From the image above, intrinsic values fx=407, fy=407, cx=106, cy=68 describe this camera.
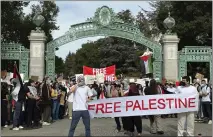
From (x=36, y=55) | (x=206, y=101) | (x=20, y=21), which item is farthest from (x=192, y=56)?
(x=20, y=21)

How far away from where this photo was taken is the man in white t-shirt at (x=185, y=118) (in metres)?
12.0

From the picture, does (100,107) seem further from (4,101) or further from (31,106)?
(4,101)

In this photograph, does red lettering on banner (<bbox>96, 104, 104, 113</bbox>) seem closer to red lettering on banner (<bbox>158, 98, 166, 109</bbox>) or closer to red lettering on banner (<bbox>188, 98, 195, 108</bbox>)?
red lettering on banner (<bbox>158, 98, 166, 109</bbox>)

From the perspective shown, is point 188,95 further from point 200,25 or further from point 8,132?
point 200,25

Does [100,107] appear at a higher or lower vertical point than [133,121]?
higher

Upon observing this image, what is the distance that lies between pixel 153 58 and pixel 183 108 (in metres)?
10.7

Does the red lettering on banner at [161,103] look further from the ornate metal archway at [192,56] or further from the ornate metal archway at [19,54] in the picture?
the ornate metal archway at [19,54]

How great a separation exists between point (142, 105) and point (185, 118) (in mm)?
1354

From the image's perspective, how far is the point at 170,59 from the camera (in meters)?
22.4

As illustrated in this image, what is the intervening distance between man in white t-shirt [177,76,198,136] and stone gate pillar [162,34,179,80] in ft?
32.4

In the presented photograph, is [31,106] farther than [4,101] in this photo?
No

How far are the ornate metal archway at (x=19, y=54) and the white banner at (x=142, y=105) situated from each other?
1045 centimetres

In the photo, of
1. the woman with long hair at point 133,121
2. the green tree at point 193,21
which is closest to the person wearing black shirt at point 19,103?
→ the woman with long hair at point 133,121

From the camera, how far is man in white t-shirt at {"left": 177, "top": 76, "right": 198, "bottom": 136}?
1196 cm
